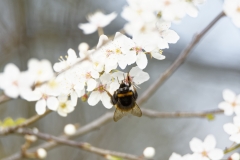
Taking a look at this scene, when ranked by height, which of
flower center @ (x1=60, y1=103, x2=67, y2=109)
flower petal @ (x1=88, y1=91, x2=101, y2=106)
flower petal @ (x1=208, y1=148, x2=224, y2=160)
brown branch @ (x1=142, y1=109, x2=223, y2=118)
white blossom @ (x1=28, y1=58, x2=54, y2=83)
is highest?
brown branch @ (x1=142, y1=109, x2=223, y2=118)

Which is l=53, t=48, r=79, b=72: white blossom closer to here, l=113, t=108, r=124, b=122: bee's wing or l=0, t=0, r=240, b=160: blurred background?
l=113, t=108, r=124, b=122: bee's wing

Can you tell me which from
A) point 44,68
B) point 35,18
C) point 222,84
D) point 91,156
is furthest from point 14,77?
point 222,84

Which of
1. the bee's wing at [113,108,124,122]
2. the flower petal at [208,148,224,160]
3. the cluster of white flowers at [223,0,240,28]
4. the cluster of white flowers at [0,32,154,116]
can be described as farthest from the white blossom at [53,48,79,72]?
the flower petal at [208,148,224,160]

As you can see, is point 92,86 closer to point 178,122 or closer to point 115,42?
point 115,42

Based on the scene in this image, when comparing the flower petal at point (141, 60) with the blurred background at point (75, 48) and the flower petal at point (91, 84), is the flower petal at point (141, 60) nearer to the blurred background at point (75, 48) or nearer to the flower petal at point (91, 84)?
the flower petal at point (91, 84)

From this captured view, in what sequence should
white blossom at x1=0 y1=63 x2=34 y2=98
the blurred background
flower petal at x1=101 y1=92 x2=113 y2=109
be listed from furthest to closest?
1. the blurred background
2. flower petal at x1=101 y1=92 x2=113 y2=109
3. white blossom at x1=0 y1=63 x2=34 y2=98
